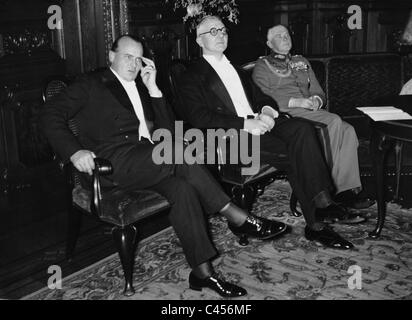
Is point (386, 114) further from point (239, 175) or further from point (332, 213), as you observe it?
point (239, 175)

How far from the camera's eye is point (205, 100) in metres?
3.54

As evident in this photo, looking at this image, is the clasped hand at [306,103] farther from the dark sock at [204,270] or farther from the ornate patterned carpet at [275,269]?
the dark sock at [204,270]

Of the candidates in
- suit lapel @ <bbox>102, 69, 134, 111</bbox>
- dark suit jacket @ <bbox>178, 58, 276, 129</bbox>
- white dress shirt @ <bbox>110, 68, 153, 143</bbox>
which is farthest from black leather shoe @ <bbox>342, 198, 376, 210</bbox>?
suit lapel @ <bbox>102, 69, 134, 111</bbox>

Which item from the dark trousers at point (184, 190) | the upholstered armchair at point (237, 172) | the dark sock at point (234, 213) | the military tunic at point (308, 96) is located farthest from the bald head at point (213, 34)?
the dark sock at point (234, 213)

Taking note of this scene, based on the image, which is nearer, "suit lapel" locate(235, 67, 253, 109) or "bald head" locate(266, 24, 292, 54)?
"suit lapel" locate(235, 67, 253, 109)

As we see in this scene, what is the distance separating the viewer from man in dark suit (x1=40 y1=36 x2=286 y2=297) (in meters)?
2.79

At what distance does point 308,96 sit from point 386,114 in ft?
2.86

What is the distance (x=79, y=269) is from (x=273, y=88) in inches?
74.2

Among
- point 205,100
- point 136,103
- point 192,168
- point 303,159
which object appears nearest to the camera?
point 192,168

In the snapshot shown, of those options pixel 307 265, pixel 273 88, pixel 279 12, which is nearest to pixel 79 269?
pixel 307 265

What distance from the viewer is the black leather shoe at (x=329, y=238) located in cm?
330

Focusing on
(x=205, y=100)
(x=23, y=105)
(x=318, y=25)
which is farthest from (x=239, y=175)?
(x=318, y=25)

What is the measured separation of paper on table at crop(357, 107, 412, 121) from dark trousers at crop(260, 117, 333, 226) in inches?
14.6

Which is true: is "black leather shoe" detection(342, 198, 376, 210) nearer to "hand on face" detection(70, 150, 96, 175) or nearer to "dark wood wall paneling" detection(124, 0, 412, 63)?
"hand on face" detection(70, 150, 96, 175)
